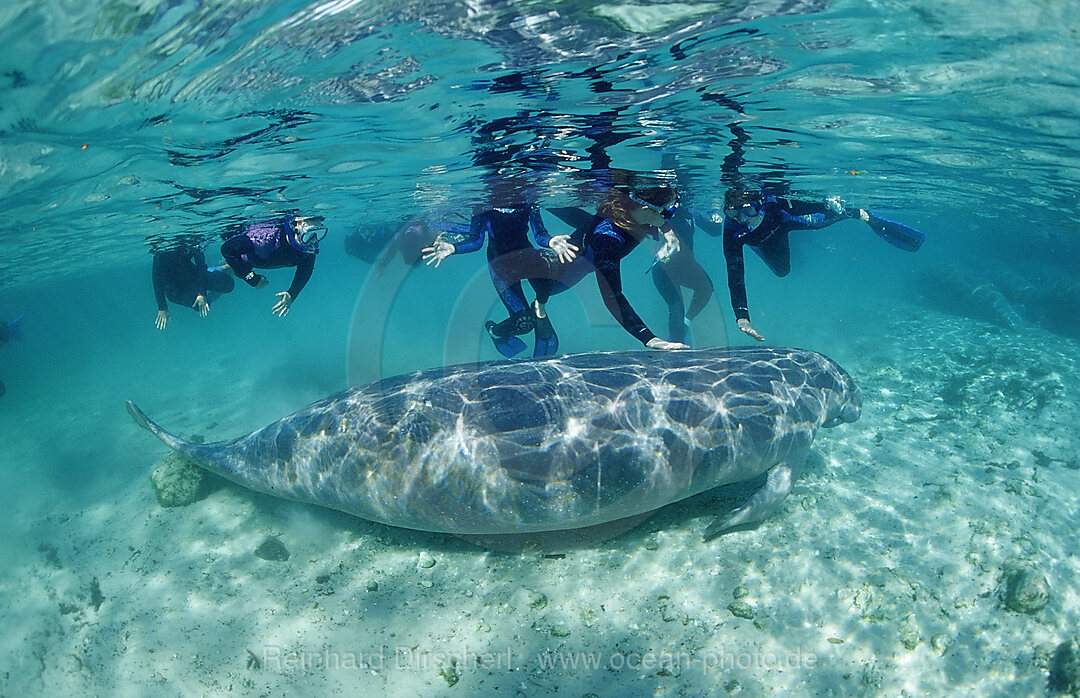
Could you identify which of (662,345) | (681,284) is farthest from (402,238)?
(662,345)

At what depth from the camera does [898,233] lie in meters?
10.9

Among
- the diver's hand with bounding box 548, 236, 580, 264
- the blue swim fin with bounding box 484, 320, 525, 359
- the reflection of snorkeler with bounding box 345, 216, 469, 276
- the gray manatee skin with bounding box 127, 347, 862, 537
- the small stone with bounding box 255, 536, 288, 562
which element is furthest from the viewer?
the reflection of snorkeler with bounding box 345, 216, 469, 276

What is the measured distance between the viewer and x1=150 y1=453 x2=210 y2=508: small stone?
773cm

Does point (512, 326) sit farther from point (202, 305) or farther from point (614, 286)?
point (202, 305)

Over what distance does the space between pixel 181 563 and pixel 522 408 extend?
5.05 metres

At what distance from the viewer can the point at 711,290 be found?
11852mm

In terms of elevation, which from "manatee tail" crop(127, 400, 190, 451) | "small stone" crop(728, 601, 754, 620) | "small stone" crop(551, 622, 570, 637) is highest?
"manatee tail" crop(127, 400, 190, 451)

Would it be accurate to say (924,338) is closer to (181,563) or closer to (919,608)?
(919,608)

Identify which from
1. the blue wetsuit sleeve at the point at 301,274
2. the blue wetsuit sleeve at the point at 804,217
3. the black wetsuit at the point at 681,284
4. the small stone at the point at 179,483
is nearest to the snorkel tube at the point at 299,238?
the blue wetsuit sleeve at the point at 301,274

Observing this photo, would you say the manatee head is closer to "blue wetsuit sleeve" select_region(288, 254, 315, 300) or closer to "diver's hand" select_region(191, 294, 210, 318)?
"blue wetsuit sleeve" select_region(288, 254, 315, 300)

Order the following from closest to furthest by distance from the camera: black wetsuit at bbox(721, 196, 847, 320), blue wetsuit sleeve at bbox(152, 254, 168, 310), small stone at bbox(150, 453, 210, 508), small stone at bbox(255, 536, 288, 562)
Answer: small stone at bbox(255, 536, 288, 562) < small stone at bbox(150, 453, 210, 508) < black wetsuit at bbox(721, 196, 847, 320) < blue wetsuit sleeve at bbox(152, 254, 168, 310)

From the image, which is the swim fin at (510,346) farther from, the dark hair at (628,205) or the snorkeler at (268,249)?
the snorkeler at (268,249)

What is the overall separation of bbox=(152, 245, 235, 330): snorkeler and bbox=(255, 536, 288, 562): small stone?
835cm

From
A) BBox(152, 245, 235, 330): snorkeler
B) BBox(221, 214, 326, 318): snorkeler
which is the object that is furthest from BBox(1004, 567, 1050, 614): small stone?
BBox(152, 245, 235, 330): snorkeler
